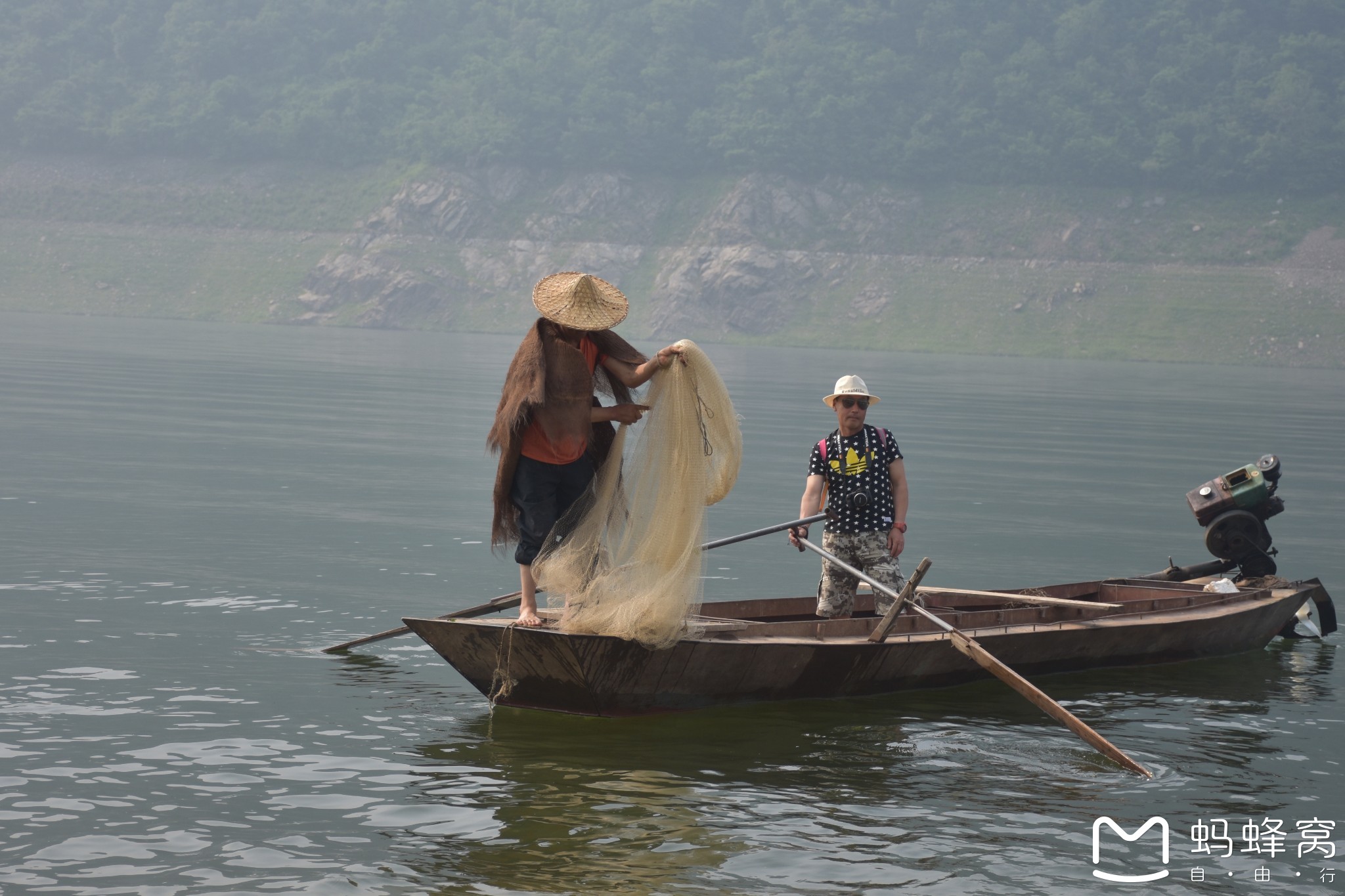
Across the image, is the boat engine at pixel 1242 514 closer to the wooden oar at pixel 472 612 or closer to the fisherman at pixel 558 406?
the fisherman at pixel 558 406

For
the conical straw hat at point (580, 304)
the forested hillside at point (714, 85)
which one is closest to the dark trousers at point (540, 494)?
the conical straw hat at point (580, 304)

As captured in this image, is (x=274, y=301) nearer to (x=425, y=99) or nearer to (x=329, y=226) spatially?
(x=329, y=226)

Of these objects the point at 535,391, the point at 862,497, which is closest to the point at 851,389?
the point at 862,497

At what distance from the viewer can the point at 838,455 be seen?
12.3m

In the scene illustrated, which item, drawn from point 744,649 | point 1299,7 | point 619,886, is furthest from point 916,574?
point 1299,7

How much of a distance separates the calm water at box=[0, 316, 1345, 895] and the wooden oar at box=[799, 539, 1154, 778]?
16cm

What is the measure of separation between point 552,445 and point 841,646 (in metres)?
2.50

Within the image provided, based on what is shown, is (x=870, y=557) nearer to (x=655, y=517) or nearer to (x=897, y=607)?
(x=897, y=607)

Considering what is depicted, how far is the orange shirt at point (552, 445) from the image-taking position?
1088 cm

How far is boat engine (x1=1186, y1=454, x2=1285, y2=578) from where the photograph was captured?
15.4 metres

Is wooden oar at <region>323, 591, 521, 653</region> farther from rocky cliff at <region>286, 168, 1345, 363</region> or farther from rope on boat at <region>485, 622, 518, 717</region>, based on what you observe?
rocky cliff at <region>286, 168, 1345, 363</region>

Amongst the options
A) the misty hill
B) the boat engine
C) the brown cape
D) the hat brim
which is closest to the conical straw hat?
the brown cape

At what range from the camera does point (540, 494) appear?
11.0 m

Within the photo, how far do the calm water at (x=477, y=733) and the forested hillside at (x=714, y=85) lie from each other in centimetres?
11980
